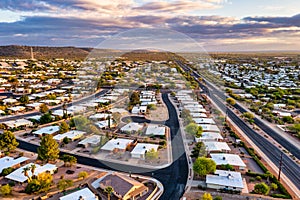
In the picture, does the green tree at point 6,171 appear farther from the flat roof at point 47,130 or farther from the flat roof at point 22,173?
the flat roof at point 47,130

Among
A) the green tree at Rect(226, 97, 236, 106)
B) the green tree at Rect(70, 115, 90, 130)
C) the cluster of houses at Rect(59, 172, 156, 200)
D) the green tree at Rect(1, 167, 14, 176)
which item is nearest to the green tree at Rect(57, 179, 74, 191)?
the cluster of houses at Rect(59, 172, 156, 200)

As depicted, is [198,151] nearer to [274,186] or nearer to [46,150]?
[274,186]

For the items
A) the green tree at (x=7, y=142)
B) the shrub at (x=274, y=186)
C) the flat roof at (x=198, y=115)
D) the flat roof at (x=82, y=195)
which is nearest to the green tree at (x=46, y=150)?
the green tree at (x=7, y=142)

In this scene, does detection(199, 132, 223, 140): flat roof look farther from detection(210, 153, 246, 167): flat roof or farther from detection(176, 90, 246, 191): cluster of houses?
detection(210, 153, 246, 167): flat roof

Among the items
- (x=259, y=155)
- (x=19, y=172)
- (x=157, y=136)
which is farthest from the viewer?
(x=157, y=136)

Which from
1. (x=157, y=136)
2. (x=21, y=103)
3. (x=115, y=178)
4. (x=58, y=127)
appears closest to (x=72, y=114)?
(x=58, y=127)

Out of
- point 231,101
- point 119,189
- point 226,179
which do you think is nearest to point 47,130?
point 119,189

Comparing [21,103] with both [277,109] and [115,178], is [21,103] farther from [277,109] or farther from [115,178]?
[277,109]
